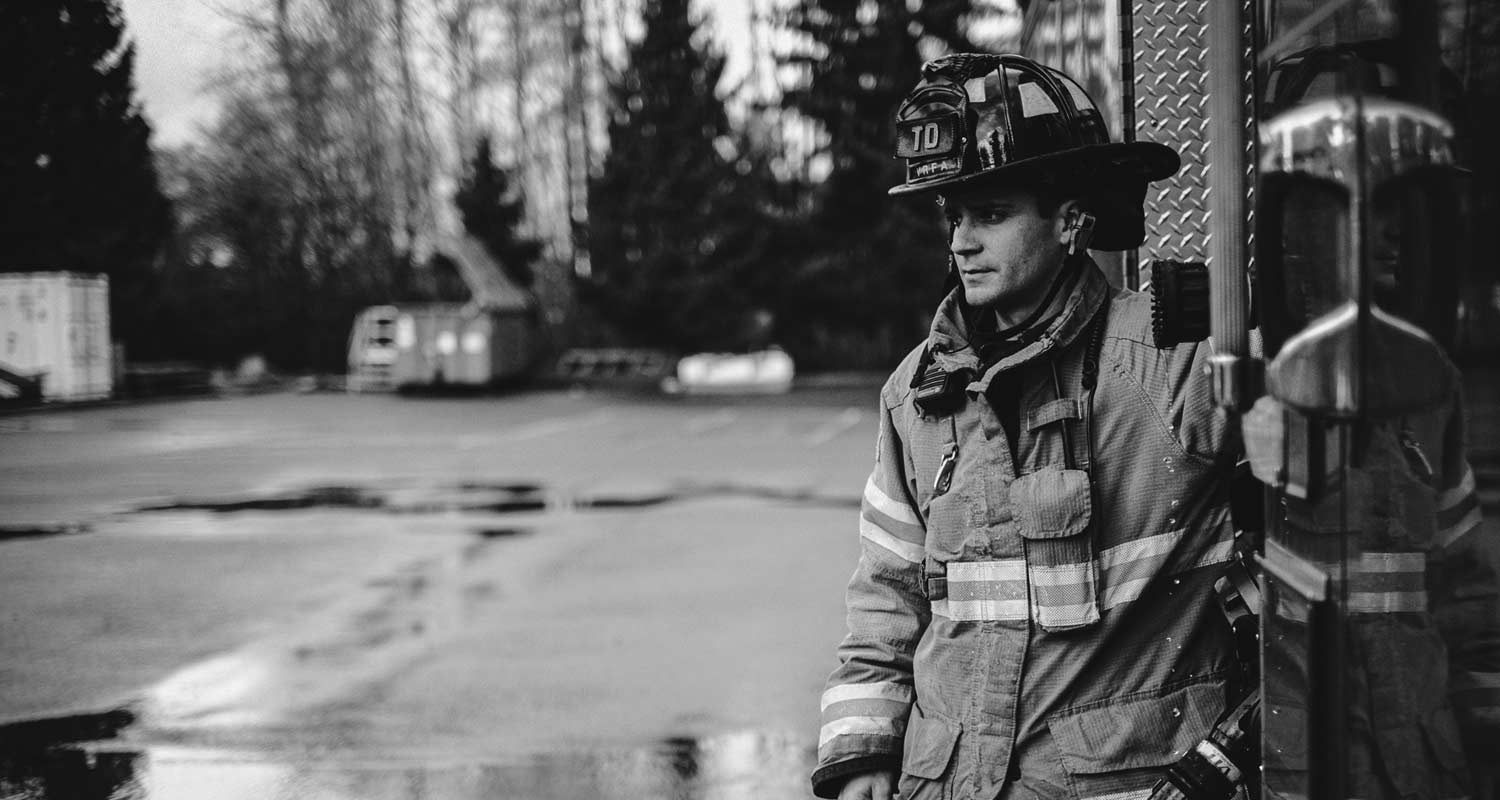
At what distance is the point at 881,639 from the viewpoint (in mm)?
2305

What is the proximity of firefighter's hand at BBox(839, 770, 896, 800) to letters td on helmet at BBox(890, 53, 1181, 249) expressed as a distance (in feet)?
2.97

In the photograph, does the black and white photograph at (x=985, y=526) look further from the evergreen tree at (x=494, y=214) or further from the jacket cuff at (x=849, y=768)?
the evergreen tree at (x=494, y=214)

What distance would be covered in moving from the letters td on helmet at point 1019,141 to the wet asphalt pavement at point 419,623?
312 cm

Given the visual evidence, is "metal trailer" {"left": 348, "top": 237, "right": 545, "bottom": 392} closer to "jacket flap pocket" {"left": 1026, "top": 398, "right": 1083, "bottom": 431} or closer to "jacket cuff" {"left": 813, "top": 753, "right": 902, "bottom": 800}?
"jacket cuff" {"left": 813, "top": 753, "right": 902, "bottom": 800}

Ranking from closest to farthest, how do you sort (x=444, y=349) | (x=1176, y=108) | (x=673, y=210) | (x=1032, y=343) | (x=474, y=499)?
(x=1032, y=343) → (x=1176, y=108) → (x=474, y=499) → (x=444, y=349) → (x=673, y=210)

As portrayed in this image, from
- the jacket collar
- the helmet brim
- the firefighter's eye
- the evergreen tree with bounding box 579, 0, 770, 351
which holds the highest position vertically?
the evergreen tree with bounding box 579, 0, 770, 351

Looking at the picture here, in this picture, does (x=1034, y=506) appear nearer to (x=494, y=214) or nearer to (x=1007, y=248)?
(x=1007, y=248)

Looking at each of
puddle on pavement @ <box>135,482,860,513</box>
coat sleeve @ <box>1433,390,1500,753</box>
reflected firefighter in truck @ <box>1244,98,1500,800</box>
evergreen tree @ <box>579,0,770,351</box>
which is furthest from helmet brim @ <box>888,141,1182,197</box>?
Result: evergreen tree @ <box>579,0,770,351</box>

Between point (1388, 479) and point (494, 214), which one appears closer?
point (1388, 479)

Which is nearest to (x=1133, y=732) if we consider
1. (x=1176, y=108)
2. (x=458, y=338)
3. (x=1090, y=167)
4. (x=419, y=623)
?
(x=1090, y=167)

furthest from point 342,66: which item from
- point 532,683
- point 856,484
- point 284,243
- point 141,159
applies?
point 532,683

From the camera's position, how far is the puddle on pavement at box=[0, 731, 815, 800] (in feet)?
16.1

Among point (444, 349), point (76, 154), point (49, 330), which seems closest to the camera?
point (49, 330)

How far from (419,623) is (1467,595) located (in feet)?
22.0
